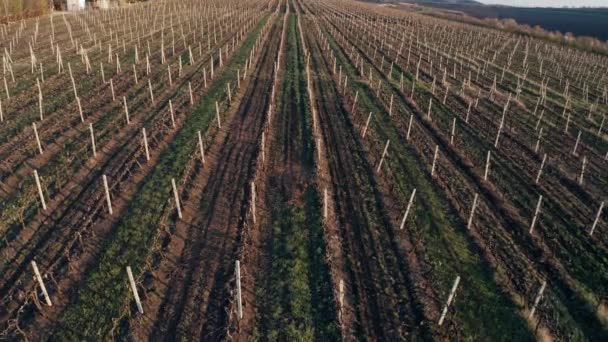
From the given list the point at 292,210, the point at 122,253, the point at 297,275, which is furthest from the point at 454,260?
the point at 122,253

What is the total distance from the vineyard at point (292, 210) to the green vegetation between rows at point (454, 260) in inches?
2.6

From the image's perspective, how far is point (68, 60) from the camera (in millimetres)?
31875

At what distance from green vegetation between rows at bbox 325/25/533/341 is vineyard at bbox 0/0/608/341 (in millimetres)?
66

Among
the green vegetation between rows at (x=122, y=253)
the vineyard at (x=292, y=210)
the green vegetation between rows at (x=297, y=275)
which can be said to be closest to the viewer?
the green vegetation between rows at (x=122, y=253)

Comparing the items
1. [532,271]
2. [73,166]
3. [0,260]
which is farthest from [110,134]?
[532,271]

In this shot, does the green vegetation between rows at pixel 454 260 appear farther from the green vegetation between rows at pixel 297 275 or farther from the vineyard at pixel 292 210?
the green vegetation between rows at pixel 297 275

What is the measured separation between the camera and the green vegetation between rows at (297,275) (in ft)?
33.3

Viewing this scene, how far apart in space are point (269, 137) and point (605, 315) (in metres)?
13.6

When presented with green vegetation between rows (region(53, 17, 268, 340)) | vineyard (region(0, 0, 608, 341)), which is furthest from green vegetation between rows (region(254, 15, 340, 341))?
green vegetation between rows (region(53, 17, 268, 340))

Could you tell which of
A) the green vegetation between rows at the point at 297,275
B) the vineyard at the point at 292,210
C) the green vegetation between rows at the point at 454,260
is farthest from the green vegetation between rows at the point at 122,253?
the green vegetation between rows at the point at 454,260

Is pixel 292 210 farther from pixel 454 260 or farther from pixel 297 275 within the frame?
pixel 454 260

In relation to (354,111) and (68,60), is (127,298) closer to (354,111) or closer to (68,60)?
(354,111)

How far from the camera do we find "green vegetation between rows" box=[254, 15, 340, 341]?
10.1 metres

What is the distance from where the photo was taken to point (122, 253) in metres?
12.1
